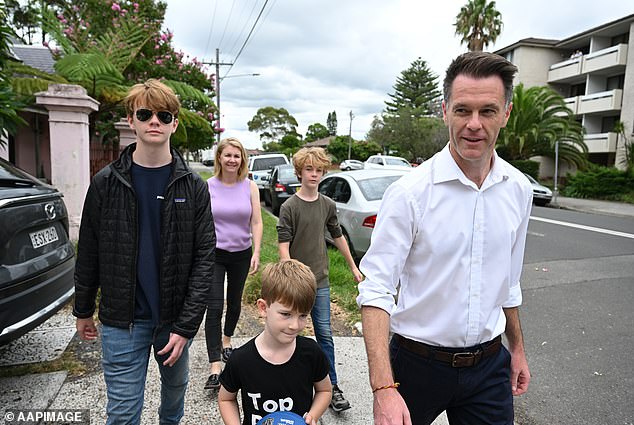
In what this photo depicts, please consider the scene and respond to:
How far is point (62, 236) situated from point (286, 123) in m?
78.3

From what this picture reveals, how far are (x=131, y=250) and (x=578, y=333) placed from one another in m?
4.70

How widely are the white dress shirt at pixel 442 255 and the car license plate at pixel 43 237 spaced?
8.23 ft

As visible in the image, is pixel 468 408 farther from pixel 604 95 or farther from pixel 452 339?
pixel 604 95

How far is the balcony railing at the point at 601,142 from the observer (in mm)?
28016

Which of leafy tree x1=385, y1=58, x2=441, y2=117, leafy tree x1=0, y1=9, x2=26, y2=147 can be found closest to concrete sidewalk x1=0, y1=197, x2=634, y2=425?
leafy tree x1=0, y1=9, x2=26, y2=147

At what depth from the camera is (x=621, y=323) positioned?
202 inches

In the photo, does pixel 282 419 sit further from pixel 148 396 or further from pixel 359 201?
pixel 359 201

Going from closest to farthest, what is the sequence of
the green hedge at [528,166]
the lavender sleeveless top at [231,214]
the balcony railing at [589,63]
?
the lavender sleeveless top at [231,214], the green hedge at [528,166], the balcony railing at [589,63]

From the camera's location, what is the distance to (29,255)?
3016 millimetres

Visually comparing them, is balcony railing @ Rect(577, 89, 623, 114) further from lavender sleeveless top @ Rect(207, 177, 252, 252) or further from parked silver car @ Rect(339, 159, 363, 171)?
lavender sleeveless top @ Rect(207, 177, 252, 252)

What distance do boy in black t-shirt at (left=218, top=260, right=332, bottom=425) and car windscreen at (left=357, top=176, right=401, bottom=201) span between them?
209 inches

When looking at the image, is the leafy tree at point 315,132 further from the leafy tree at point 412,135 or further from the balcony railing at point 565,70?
the balcony railing at point 565,70

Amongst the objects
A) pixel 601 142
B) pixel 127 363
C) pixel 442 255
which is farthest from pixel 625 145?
pixel 127 363

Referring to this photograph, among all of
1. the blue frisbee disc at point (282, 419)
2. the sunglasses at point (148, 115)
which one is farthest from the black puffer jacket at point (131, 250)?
the blue frisbee disc at point (282, 419)
